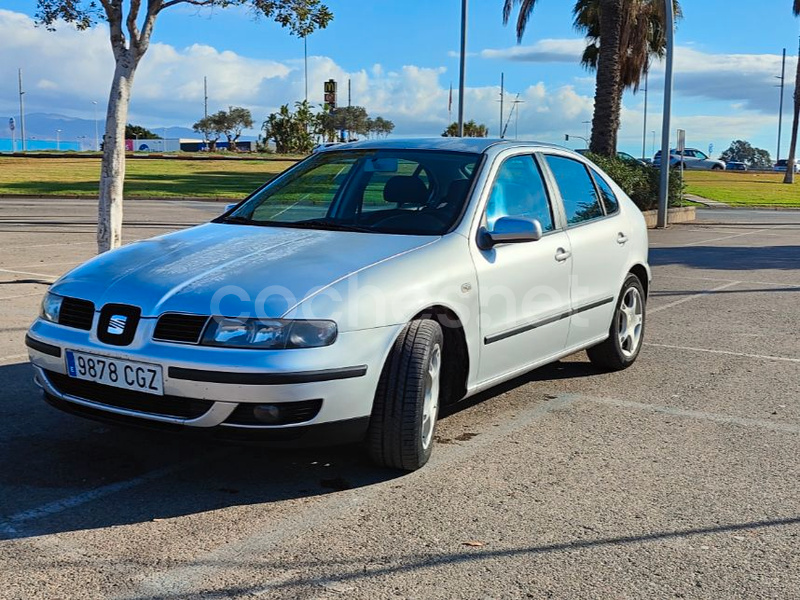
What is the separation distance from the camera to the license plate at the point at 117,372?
396 centimetres

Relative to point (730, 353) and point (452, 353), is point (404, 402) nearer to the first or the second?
point (452, 353)

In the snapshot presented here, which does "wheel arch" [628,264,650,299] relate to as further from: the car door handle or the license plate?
the license plate

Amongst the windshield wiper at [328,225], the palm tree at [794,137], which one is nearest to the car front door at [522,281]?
the windshield wiper at [328,225]

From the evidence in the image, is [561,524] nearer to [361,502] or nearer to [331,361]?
[361,502]

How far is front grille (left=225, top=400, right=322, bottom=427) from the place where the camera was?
12.9ft

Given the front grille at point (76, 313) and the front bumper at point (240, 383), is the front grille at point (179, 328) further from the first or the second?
the front grille at point (76, 313)

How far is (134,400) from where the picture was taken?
407cm

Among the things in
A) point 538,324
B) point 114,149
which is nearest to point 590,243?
point 538,324

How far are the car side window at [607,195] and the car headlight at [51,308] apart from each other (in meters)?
3.65

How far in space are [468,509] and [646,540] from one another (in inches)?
28.7

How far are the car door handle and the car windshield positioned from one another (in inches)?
28.9

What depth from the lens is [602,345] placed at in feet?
21.2

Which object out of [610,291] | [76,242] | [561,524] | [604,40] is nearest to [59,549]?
[561,524]

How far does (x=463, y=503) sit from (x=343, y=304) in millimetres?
988
